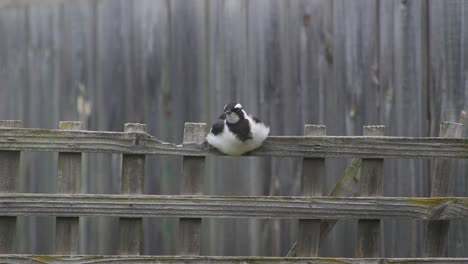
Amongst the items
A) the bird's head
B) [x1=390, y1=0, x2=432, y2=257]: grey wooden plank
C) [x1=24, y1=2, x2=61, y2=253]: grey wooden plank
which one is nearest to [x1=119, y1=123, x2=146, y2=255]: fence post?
the bird's head

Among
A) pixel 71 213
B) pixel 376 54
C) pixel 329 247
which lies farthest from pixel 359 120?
pixel 71 213

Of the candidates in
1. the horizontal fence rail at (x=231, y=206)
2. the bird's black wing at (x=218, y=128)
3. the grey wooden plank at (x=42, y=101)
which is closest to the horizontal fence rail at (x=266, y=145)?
Answer: the bird's black wing at (x=218, y=128)

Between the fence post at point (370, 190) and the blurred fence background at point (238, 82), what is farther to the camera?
the blurred fence background at point (238, 82)

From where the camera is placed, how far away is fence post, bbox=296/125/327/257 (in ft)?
16.7

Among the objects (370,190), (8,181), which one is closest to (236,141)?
(370,190)

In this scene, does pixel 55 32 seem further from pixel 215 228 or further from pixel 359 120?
pixel 359 120

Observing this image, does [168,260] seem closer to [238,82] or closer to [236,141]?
[236,141]

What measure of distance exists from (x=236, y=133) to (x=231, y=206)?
0.45 m

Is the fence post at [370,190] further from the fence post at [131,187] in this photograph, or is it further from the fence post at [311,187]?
the fence post at [131,187]

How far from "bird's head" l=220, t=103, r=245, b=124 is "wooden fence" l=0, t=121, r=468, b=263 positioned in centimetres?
28

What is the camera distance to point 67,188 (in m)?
4.97

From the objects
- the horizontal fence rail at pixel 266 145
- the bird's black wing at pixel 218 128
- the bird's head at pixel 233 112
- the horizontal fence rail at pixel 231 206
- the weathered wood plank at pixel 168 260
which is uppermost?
the bird's head at pixel 233 112

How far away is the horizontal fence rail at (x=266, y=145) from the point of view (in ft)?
16.1

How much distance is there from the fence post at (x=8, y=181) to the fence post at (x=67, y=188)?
23 centimetres
